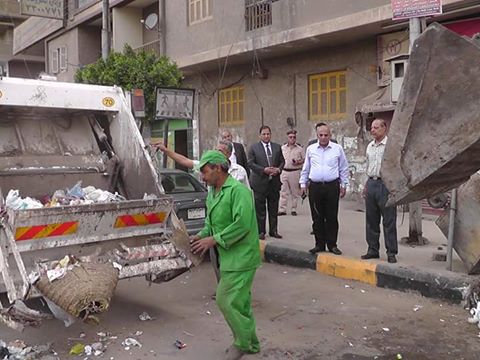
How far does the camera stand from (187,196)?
7359 millimetres

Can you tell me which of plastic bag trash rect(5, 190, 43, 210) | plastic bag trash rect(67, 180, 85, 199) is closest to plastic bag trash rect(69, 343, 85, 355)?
plastic bag trash rect(5, 190, 43, 210)

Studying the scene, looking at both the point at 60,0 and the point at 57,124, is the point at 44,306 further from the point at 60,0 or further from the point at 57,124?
the point at 60,0

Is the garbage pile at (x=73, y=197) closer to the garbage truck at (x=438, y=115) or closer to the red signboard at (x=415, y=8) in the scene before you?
the garbage truck at (x=438, y=115)

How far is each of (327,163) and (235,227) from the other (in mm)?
3192

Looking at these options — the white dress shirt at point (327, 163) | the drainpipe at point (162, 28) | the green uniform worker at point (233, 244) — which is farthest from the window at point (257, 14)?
the green uniform worker at point (233, 244)

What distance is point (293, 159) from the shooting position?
10.1m

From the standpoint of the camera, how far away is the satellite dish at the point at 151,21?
62.5ft

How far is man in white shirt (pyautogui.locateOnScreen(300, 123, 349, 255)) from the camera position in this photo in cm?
671

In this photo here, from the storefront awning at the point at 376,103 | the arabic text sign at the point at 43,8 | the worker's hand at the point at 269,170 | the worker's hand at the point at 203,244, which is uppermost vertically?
the arabic text sign at the point at 43,8

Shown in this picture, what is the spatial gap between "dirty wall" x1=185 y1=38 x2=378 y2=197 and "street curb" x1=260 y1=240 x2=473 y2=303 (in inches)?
202

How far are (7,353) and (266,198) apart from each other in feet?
14.4

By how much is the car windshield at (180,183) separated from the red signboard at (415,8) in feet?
10.9

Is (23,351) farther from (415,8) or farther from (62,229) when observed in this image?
(415,8)

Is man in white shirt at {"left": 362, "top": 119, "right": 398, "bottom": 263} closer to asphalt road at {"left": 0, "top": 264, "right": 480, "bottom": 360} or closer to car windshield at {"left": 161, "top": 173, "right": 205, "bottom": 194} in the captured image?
asphalt road at {"left": 0, "top": 264, "right": 480, "bottom": 360}
